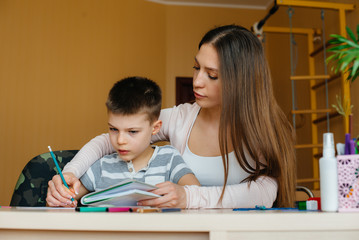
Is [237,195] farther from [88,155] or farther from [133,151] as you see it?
[88,155]

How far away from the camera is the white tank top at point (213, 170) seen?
59.9 inches

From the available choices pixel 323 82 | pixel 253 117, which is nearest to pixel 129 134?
pixel 253 117

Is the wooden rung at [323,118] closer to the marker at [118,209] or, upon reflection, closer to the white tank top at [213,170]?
the white tank top at [213,170]

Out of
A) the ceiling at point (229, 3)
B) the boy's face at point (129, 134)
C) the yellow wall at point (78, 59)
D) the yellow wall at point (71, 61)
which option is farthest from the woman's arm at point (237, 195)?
the ceiling at point (229, 3)

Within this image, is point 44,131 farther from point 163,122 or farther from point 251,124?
point 251,124

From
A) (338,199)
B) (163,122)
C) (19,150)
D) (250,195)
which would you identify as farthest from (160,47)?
(338,199)

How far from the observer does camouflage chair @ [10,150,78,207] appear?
57.0 inches

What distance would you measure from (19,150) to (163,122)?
2.88 m

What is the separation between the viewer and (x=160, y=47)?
4.99 meters

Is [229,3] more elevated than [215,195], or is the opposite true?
[229,3]

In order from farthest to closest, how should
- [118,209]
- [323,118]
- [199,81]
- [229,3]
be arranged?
[229,3] → [323,118] → [199,81] → [118,209]

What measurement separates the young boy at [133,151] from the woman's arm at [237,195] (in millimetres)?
169

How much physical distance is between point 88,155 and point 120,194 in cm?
53

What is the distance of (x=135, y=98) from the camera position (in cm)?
139
